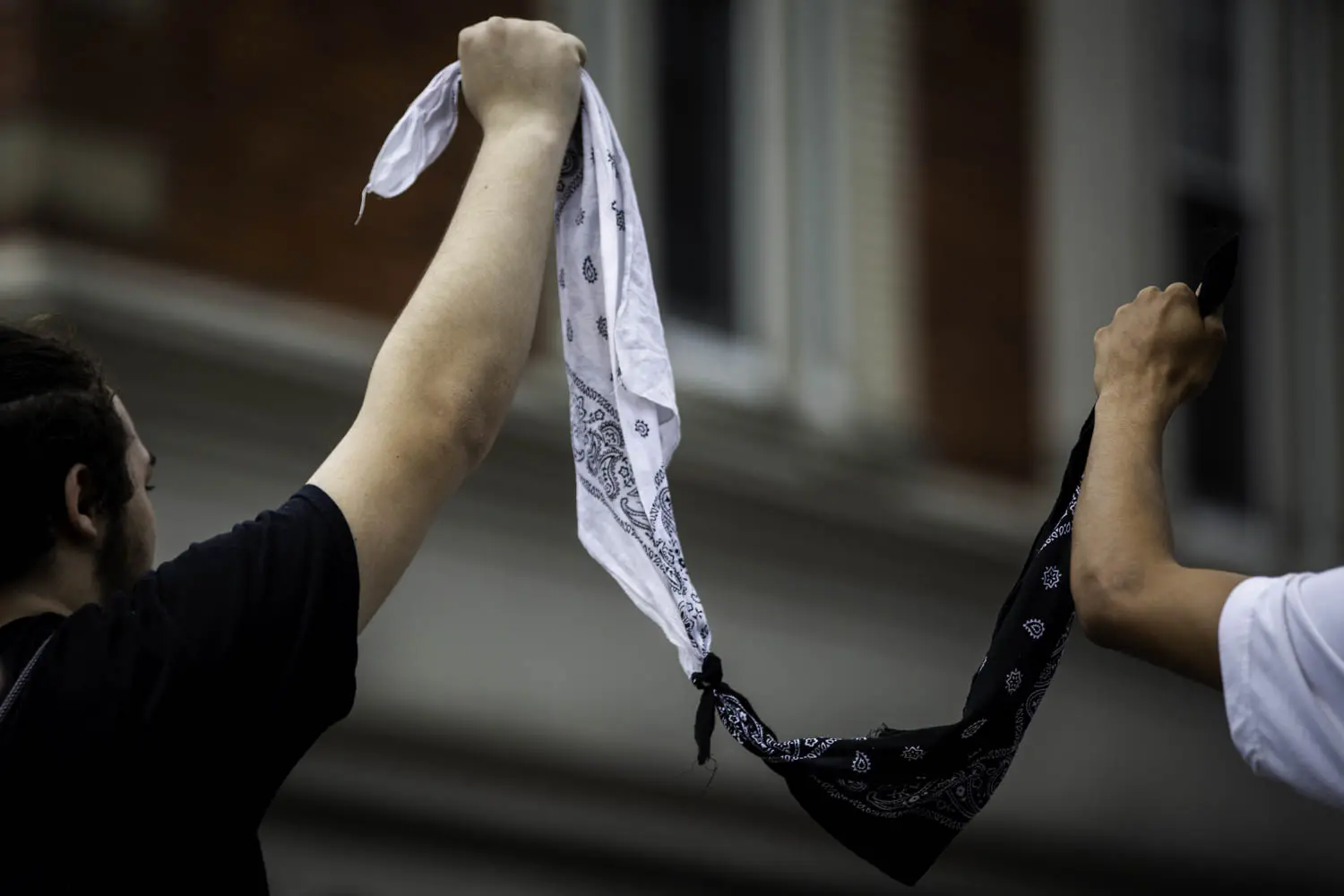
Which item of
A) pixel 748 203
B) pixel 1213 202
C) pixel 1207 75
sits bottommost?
pixel 1213 202

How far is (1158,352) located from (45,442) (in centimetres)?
109

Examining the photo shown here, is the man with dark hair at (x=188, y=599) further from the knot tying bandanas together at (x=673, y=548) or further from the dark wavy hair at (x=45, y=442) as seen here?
the knot tying bandanas together at (x=673, y=548)

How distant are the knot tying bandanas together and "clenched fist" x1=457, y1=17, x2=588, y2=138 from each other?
0.16m

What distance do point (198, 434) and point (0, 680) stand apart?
4.52 m

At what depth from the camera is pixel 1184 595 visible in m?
1.94

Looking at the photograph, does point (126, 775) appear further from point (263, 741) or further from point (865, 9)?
point (865, 9)

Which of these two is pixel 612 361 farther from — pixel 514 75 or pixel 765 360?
pixel 765 360

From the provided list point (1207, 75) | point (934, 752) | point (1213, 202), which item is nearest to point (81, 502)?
point (934, 752)

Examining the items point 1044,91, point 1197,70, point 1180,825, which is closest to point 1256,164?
point 1197,70

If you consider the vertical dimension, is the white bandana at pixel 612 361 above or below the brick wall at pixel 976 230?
above

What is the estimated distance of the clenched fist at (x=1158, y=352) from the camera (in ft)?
7.04

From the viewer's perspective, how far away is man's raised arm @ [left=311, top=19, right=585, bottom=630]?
191 centimetres

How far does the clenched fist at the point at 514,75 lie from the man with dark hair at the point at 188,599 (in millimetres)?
208

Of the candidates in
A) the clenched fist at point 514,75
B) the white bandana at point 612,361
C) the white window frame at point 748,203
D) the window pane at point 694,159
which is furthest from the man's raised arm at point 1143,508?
the window pane at point 694,159
